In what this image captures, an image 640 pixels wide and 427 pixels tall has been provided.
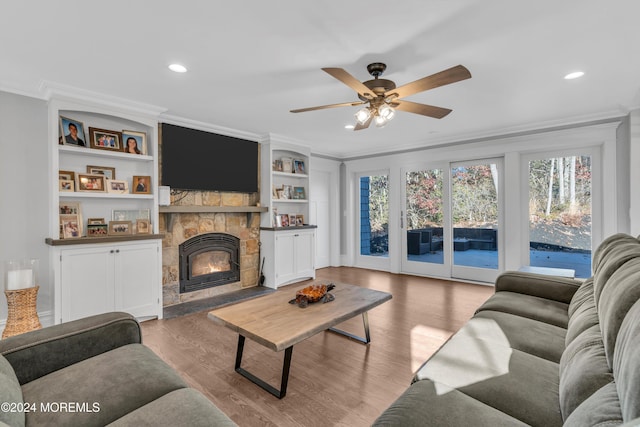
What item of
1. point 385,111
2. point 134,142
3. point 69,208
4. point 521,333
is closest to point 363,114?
point 385,111

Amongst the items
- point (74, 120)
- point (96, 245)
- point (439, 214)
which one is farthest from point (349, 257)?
point (74, 120)

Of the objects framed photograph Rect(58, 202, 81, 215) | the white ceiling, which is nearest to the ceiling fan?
the white ceiling

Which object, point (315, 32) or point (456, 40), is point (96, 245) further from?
point (456, 40)

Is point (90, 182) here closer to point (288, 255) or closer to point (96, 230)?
point (96, 230)

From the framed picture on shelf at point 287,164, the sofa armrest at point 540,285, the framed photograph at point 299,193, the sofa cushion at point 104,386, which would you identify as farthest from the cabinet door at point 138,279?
A: the sofa armrest at point 540,285

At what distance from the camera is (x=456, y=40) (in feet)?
6.94

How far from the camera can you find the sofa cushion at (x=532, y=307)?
192 cm

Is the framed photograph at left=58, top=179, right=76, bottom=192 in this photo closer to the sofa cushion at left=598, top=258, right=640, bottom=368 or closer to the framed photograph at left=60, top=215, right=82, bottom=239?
the framed photograph at left=60, top=215, right=82, bottom=239

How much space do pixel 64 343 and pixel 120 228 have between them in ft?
7.41

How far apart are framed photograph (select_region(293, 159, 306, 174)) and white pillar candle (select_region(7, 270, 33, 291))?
3.64m

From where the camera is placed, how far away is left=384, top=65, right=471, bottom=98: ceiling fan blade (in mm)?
1890

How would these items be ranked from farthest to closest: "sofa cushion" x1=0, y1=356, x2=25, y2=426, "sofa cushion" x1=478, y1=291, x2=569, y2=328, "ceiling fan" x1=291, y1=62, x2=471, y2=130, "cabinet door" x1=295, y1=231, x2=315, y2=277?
"cabinet door" x1=295, y1=231, x2=315, y2=277 < "ceiling fan" x1=291, y1=62, x2=471, y2=130 < "sofa cushion" x1=478, y1=291, x2=569, y2=328 < "sofa cushion" x1=0, y1=356, x2=25, y2=426

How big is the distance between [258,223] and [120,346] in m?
3.40

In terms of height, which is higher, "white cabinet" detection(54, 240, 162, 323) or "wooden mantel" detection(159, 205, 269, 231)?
"wooden mantel" detection(159, 205, 269, 231)
